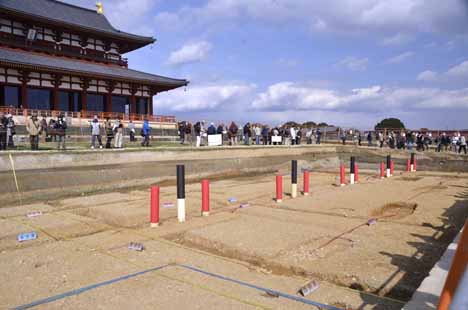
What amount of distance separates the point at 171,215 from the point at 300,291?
548 centimetres

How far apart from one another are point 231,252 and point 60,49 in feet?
112

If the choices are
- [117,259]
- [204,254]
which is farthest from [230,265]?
[117,259]

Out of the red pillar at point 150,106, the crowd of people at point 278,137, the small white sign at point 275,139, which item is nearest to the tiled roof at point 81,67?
the red pillar at point 150,106

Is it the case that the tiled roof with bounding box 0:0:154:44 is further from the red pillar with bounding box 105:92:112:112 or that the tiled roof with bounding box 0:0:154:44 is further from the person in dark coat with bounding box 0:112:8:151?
the person in dark coat with bounding box 0:112:8:151

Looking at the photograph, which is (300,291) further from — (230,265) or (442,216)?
(442,216)

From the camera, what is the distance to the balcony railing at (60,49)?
3162 cm

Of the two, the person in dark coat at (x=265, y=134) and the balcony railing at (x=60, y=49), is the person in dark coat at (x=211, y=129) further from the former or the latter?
the balcony railing at (x=60, y=49)

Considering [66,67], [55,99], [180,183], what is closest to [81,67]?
[66,67]

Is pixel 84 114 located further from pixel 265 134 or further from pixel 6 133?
pixel 265 134

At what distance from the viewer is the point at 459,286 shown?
2.28 metres

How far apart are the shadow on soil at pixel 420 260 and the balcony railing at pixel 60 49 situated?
33649mm

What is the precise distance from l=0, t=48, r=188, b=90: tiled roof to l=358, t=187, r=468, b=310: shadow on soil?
93.2 ft

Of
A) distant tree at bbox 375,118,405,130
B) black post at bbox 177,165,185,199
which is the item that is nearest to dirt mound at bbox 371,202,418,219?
black post at bbox 177,165,185,199

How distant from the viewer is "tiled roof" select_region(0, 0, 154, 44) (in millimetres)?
33094
